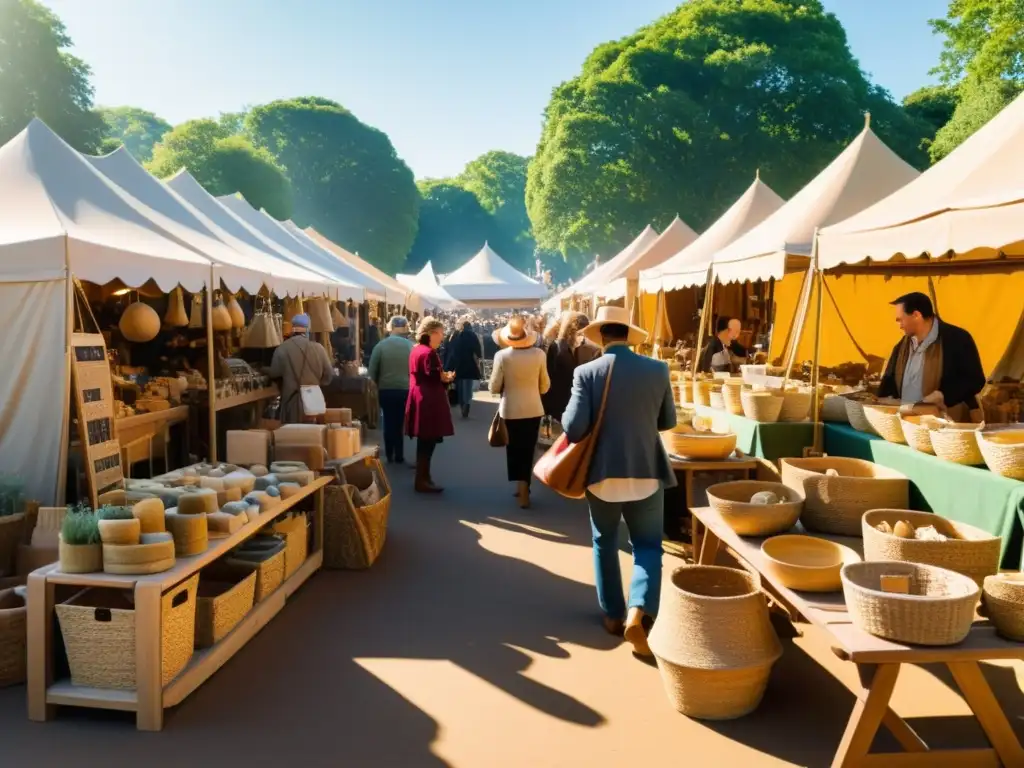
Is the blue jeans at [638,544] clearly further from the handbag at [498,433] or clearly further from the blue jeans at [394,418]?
the blue jeans at [394,418]

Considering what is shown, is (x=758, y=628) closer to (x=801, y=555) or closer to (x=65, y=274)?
(x=801, y=555)

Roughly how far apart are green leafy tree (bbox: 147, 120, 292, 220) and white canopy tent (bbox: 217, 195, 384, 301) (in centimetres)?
2075

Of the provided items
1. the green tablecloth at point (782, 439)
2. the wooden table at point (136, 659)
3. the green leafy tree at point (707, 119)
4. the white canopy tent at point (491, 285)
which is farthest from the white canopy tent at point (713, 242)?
the green leafy tree at point (707, 119)

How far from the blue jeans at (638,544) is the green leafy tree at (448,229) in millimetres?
64641

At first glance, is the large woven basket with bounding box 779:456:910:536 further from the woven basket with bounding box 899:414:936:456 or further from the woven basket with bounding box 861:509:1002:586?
the woven basket with bounding box 861:509:1002:586

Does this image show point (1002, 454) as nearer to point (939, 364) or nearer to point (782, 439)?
point (939, 364)

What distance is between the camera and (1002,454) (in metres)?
3.55

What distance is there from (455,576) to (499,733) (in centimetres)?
210

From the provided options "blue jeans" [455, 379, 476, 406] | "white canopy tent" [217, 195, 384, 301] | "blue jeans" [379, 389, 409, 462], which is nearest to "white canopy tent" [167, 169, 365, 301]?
"white canopy tent" [217, 195, 384, 301]

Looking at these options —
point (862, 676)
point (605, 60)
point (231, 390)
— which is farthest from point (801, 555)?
point (605, 60)

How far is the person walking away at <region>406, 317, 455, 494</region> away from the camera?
7805mm

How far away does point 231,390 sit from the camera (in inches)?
346

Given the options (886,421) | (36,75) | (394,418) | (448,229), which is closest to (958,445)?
(886,421)

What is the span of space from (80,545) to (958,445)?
3860mm
